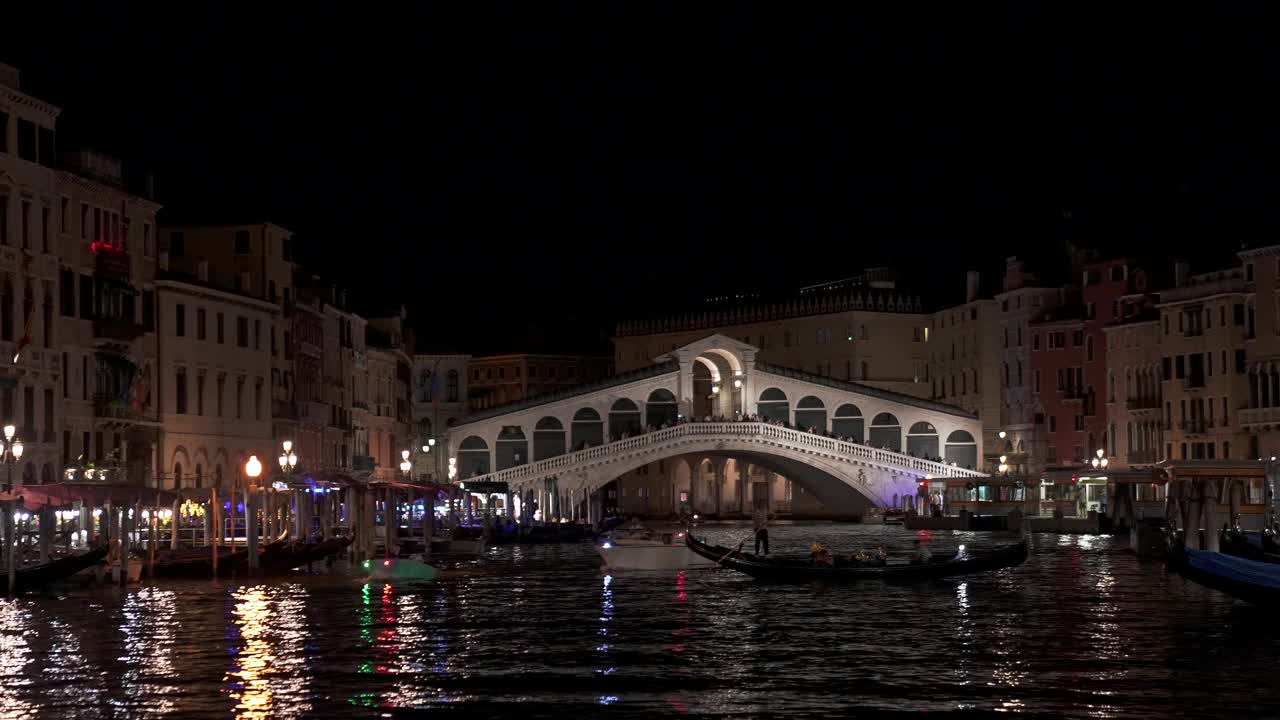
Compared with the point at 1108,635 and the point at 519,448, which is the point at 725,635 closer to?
the point at 1108,635

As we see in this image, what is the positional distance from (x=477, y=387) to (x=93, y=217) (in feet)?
271

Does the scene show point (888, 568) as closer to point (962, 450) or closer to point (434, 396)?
point (962, 450)

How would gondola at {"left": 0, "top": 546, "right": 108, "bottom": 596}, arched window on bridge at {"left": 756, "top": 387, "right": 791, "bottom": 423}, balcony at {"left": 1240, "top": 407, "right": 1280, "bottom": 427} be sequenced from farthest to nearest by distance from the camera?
arched window on bridge at {"left": 756, "top": 387, "right": 791, "bottom": 423}
balcony at {"left": 1240, "top": 407, "right": 1280, "bottom": 427}
gondola at {"left": 0, "top": 546, "right": 108, "bottom": 596}

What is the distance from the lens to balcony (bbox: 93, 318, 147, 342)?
181 feet

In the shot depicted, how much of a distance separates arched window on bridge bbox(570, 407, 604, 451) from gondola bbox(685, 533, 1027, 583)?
57676mm

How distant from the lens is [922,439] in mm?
107562

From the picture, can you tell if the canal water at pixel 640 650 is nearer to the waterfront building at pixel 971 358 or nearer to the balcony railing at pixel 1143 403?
the balcony railing at pixel 1143 403

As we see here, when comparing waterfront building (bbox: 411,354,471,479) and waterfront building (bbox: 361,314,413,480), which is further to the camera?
waterfront building (bbox: 411,354,471,479)

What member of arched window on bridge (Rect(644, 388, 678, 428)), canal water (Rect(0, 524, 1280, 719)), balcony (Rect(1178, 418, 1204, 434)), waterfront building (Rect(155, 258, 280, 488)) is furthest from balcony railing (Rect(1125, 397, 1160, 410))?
canal water (Rect(0, 524, 1280, 719))

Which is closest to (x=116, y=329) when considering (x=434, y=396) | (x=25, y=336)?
(x=25, y=336)

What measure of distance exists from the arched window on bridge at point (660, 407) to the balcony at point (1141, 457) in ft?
76.6

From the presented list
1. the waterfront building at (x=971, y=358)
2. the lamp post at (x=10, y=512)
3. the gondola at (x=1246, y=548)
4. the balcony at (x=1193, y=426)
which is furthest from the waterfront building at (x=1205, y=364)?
the lamp post at (x=10, y=512)

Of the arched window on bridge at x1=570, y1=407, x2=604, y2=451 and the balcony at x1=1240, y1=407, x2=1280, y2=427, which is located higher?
the arched window on bridge at x1=570, y1=407, x2=604, y2=451

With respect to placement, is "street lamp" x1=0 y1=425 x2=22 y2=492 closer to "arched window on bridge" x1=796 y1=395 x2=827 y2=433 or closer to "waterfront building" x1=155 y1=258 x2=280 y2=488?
"waterfront building" x1=155 y1=258 x2=280 y2=488
